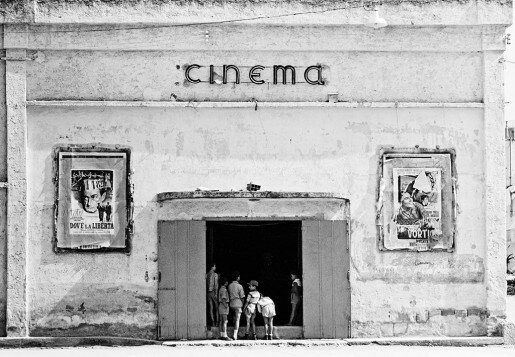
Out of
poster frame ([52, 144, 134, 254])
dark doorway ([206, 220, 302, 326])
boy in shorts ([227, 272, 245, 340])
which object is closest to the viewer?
boy in shorts ([227, 272, 245, 340])

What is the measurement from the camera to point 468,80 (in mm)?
28797

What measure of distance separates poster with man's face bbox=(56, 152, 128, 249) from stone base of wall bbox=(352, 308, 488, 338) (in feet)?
18.6

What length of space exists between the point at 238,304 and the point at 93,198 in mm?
3888

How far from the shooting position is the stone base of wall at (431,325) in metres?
28.5

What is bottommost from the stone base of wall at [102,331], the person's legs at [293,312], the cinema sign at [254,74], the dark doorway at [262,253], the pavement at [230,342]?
the pavement at [230,342]

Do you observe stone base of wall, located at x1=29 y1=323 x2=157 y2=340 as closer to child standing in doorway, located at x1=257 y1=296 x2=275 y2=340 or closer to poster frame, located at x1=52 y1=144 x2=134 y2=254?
poster frame, located at x1=52 y1=144 x2=134 y2=254

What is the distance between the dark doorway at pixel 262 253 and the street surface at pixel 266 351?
1.77 meters

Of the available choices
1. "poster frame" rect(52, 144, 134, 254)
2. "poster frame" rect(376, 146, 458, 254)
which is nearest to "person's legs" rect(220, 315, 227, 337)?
"poster frame" rect(52, 144, 134, 254)

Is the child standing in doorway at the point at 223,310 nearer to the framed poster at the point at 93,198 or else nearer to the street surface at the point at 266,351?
the street surface at the point at 266,351

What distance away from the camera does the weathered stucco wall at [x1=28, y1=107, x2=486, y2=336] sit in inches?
1107

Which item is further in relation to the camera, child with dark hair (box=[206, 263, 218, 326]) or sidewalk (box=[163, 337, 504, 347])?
child with dark hair (box=[206, 263, 218, 326])

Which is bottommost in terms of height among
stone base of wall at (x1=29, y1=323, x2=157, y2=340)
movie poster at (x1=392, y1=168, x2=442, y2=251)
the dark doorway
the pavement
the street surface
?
the street surface

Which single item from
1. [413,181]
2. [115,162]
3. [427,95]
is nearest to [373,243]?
[413,181]

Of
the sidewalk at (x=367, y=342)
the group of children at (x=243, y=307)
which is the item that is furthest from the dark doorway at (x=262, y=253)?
the sidewalk at (x=367, y=342)
